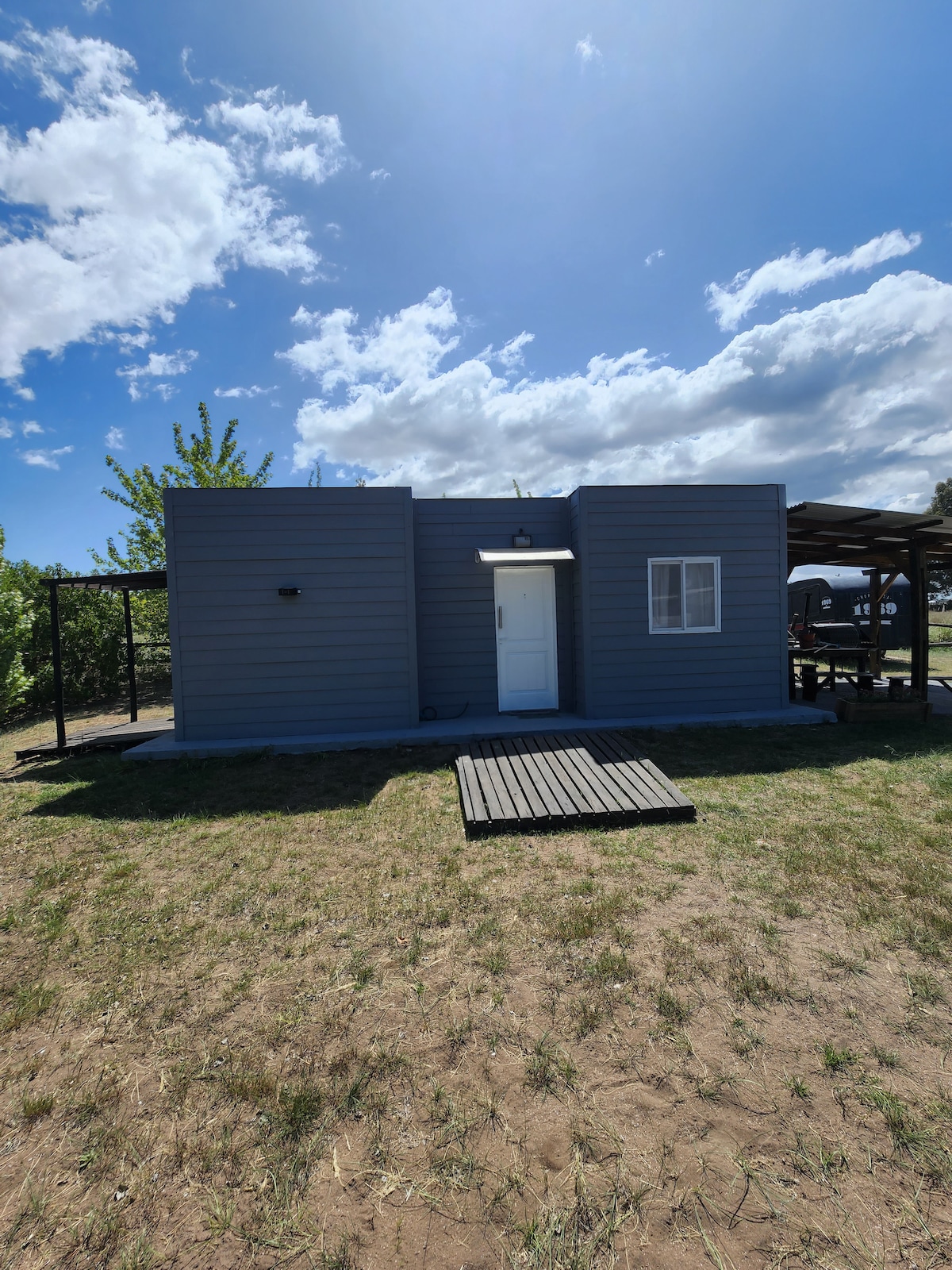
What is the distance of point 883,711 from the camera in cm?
779

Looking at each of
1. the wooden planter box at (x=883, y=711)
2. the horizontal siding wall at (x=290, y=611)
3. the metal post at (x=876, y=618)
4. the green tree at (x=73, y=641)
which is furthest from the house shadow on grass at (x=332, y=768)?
the green tree at (x=73, y=641)

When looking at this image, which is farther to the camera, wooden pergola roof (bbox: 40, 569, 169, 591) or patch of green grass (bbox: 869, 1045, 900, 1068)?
wooden pergola roof (bbox: 40, 569, 169, 591)

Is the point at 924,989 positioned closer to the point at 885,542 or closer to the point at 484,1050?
the point at 484,1050

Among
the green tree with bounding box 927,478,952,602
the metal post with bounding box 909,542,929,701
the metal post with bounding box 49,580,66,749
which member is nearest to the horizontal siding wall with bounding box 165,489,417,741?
the metal post with bounding box 49,580,66,749

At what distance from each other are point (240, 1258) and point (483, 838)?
2989 millimetres

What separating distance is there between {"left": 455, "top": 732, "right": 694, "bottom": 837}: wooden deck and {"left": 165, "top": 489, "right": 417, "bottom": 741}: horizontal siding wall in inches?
74.8

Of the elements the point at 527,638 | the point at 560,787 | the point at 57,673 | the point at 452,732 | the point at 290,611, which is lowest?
the point at 560,787

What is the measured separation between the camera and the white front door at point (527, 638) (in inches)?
319

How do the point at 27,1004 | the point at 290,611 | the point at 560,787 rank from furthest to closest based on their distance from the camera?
the point at 290,611 → the point at 560,787 → the point at 27,1004

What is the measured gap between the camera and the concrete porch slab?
6.79 meters

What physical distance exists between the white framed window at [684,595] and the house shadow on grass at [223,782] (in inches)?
145

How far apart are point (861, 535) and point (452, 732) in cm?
773

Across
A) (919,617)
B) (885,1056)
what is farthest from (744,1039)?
(919,617)

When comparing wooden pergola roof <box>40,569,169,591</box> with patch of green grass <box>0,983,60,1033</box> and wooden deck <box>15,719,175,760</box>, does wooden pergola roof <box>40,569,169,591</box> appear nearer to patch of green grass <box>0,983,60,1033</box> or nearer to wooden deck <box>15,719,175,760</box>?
wooden deck <box>15,719,175,760</box>
